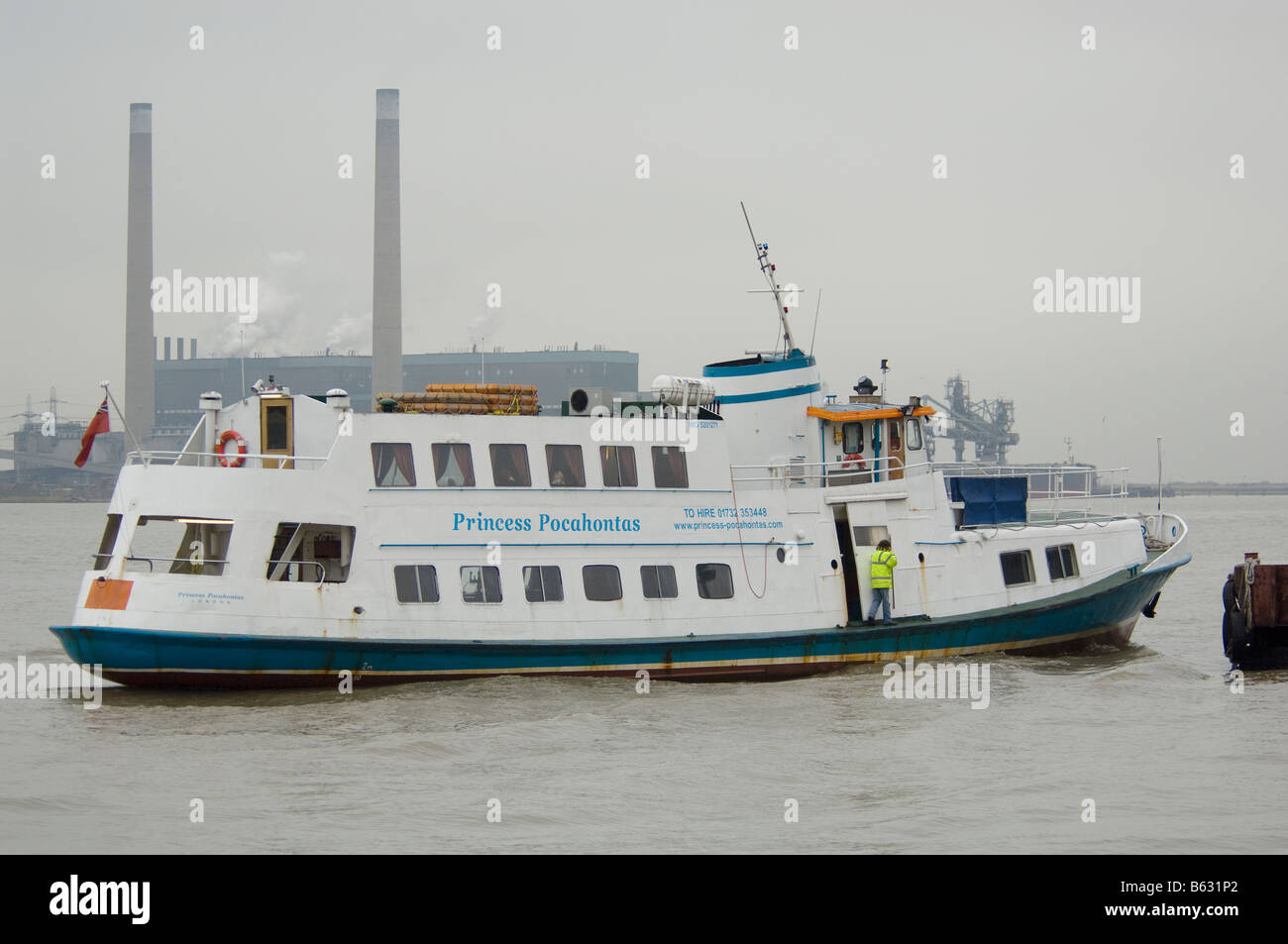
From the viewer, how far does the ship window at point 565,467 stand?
63.1 feet

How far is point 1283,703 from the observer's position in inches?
752

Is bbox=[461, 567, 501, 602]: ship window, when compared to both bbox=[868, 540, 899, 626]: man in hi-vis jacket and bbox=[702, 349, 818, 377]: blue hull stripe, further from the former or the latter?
bbox=[702, 349, 818, 377]: blue hull stripe

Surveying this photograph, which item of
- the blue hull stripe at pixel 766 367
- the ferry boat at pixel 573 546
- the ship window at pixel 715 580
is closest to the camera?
the ferry boat at pixel 573 546

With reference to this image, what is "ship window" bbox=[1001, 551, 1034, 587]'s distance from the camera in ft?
70.6

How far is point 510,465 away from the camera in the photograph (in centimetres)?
1903

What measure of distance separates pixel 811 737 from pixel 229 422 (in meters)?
9.30

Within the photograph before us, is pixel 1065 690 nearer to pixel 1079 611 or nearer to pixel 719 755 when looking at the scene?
pixel 1079 611

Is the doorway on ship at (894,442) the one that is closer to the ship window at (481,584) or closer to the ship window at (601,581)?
the ship window at (601,581)

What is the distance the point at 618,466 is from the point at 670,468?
0.82 metres

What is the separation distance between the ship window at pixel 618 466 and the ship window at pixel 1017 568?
20.6 ft

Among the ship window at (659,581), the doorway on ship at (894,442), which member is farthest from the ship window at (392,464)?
the doorway on ship at (894,442)

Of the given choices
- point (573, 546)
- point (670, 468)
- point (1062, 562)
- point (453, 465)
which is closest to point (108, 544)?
point (453, 465)
